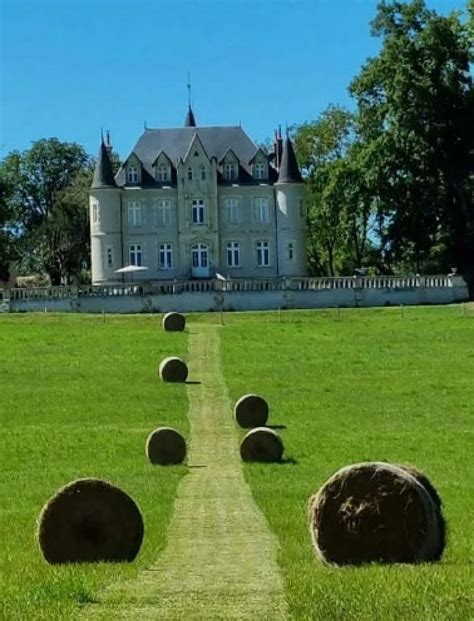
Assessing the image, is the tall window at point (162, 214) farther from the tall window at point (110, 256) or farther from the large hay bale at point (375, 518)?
the large hay bale at point (375, 518)

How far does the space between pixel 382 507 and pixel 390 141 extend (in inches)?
2738

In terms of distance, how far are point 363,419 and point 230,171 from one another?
2324 inches

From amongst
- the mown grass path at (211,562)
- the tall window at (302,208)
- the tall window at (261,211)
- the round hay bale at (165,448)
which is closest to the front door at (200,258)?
the tall window at (261,211)

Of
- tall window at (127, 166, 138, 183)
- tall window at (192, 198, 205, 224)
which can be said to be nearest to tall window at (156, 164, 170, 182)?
tall window at (127, 166, 138, 183)

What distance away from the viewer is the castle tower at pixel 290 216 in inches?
3440

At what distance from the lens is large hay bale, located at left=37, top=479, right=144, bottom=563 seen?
43.2 ft

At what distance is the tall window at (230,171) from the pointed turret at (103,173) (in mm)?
7445

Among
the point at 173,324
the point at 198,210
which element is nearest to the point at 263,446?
the point at 173,324

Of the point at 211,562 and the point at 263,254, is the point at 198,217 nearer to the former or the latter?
the point at 263,254

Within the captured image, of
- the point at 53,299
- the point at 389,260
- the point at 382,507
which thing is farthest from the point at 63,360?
the point at 389,260

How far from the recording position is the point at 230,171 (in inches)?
3504

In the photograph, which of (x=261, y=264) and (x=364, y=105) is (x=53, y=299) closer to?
(x=261, y=264)

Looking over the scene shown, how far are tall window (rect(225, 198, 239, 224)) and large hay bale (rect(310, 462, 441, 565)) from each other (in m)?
76.9

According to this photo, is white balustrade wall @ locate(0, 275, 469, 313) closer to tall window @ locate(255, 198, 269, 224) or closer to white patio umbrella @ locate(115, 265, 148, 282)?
white patio umbrella @ locate(115, 265, 148, 282)
